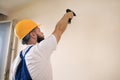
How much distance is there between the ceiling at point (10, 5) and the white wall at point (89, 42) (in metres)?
0.56

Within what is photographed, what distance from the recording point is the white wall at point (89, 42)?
5.98ft

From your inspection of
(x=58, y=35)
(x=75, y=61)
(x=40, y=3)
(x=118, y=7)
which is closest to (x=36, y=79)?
(x=58, y=35)

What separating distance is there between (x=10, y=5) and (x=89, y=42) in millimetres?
1548

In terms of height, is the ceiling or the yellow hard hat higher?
the ceiling

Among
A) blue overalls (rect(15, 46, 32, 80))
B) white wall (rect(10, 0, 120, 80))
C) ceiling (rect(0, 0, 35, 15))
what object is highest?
ceiling (rect(0, 0, 35, 15))

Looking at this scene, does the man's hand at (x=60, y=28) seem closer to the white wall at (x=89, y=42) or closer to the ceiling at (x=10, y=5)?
the white wall at (x=89, y=42)

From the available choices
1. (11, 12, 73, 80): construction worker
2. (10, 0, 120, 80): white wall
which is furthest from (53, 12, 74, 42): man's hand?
(10, 0, 120, 80): white wall

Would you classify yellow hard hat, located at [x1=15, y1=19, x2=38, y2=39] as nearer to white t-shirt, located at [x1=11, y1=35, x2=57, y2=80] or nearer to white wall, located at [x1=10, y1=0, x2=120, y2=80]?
white t-shirt, located at [x1=11, y1=35, x2=57, y2=80]

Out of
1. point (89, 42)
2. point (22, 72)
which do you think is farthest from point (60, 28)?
point (89, 42)

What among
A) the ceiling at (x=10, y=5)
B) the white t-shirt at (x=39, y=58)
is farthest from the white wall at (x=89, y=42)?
the white t-shirt at (x=39, y=58)

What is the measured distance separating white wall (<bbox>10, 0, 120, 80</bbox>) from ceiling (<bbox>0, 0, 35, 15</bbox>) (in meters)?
0.56

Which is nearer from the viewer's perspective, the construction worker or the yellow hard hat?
the construction worker

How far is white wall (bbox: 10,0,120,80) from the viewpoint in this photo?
1.82 meters

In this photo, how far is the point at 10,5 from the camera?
280cm
